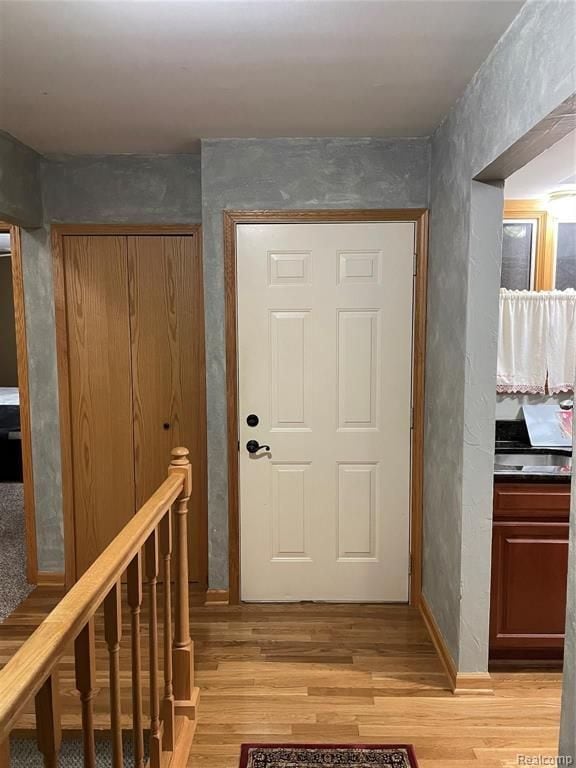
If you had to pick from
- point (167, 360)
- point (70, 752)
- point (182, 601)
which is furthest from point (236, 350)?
point (70, 752)

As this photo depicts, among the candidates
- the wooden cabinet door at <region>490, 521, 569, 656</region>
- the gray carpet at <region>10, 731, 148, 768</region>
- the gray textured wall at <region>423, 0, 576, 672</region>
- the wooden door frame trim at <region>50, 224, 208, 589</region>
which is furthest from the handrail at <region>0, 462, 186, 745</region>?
the wooden door frame trim at <region>50, 224, 208, 589</region>

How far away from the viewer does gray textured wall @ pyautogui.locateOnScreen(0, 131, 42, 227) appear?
2895mm

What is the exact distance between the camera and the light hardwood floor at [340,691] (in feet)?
7.29

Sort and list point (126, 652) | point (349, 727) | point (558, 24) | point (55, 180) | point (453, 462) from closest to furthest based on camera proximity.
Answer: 1. point (558, 24)
2. point (349, 727)
3. point (453, 462)
4. point (126, 652)
5. point (55, 180)

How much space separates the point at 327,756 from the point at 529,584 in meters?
1.09

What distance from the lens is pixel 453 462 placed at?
102 inches

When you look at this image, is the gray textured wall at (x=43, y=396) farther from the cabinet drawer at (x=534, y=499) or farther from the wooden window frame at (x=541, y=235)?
the wooden window frame at (x=541, y=235)

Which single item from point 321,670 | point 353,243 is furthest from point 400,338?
point 321,670

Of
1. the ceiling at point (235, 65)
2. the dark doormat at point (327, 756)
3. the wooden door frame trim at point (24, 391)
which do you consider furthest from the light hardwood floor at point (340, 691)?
the ceiling at point (235, 65)

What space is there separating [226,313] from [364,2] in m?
1.64

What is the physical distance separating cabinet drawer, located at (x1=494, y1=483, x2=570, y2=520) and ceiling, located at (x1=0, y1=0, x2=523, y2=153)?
63.7 inches

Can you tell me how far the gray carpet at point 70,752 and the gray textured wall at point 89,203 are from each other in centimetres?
172

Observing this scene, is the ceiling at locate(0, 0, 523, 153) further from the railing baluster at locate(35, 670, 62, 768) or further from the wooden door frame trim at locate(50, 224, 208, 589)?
the railing baluster at locate(35, 670, 62, 768)

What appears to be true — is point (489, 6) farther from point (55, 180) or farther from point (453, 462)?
point (55, 180)
